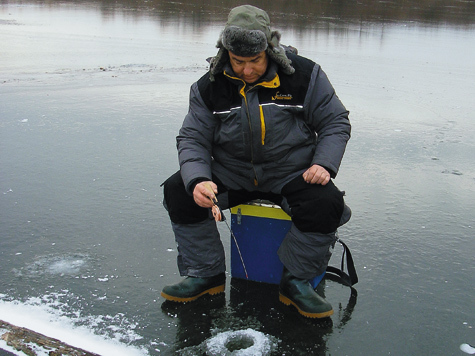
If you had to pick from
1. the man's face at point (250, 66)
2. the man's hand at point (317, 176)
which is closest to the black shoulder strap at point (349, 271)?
the man's hand at point (317, 176)

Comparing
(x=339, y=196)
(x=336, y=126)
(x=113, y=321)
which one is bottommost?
(x=113, y=321)

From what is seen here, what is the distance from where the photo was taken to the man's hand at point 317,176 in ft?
8.75

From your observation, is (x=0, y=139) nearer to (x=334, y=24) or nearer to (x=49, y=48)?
(x=49, y=48)

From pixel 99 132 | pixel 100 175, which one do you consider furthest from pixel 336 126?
pixel 99 132

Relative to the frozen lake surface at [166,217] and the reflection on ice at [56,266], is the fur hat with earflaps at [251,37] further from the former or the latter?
the reflection on ice at [56,266]

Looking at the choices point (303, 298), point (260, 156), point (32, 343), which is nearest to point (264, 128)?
point (260, 156)

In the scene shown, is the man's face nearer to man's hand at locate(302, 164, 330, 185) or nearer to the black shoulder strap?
man's hand at locate(302, 164, 330, 185)

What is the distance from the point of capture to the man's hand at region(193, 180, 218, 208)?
2629mm

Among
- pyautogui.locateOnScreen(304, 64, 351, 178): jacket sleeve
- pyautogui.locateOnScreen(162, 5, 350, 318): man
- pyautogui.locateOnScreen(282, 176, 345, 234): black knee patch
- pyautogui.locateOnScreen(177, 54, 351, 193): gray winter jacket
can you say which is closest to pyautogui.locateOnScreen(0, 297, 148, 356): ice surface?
pyautogui.locateOnScreen(162, 5, 350, 318): man

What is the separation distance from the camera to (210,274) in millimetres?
2875

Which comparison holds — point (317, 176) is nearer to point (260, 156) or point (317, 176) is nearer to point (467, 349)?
point (260, 156)

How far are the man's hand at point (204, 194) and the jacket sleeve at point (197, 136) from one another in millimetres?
118

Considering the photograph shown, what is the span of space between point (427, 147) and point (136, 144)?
2.65 m

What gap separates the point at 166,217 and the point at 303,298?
1338 mm
